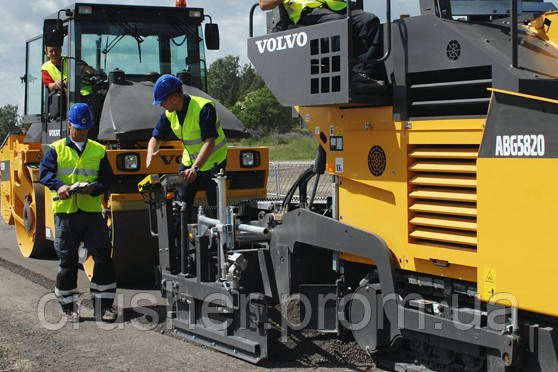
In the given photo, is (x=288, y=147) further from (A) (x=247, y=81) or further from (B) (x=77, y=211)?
(A) (x=247, y=81)

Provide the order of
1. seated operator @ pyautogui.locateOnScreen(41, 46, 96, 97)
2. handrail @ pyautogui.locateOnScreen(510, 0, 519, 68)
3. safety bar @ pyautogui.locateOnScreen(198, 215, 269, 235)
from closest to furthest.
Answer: handrail @ pyautogui.locateOnScreen(510, 0, 519, 68) < safety bar @ pyautogui.locateOnScreen(198, 215, 269, 235) < seated operator @ pyautogui.locateOnScreen(41, 46, 96, 97)

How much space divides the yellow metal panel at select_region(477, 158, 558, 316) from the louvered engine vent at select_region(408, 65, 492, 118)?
40 cm

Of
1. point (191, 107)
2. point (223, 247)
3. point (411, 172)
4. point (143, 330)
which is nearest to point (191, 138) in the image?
point (191, 107)

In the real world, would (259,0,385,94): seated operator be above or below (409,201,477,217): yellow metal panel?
above

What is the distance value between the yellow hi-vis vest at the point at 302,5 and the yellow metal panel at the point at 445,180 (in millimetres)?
1432

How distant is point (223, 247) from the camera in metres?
5.99

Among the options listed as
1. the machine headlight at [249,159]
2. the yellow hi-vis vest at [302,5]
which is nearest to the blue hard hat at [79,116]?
the machine headlight at [249,159]

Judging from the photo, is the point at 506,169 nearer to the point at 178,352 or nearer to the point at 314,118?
the point at 314,118

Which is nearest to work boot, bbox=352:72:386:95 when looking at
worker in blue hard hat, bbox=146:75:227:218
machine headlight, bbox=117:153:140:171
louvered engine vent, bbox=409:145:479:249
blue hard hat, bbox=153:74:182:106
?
louvered engine vent, bbox=409:145:479:249

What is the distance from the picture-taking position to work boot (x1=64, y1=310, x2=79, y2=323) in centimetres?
684

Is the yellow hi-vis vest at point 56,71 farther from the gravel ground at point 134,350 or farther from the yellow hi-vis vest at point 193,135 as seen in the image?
the gravel ground at point 134,350

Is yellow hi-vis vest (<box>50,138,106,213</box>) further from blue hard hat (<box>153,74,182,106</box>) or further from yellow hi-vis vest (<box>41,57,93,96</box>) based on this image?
yellow hi-vis vest (<box>41,57,93,96</box>)

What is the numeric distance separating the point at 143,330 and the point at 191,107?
74.1 inches

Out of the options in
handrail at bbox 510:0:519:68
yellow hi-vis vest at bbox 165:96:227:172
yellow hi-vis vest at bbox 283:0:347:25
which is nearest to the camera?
handrail at bbox 510:0:519:68
